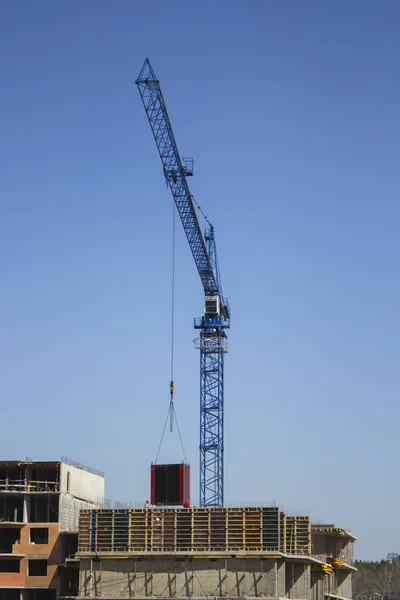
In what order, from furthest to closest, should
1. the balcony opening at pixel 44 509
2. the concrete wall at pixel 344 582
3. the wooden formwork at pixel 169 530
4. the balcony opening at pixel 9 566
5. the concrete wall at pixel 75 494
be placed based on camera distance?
the concrete wall at pixel 344 582
the balcony opening at pixel 44 509
the concrete wall at pixel 75 494
the balcony opening at pixel 9 566
the wooden formwork at pixel 169 530

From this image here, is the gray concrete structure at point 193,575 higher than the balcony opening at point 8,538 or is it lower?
lower

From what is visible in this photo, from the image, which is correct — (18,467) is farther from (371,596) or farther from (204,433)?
(371,596)

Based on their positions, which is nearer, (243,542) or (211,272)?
(243,542)

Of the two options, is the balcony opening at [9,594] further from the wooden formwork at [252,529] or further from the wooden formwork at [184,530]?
the wooden formwork at [252,529]

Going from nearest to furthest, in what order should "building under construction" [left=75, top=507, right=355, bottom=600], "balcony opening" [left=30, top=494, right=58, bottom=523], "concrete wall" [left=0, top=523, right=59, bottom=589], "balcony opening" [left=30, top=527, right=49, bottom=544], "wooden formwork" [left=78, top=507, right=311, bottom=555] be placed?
"building under construction" [left=75, top=507, right=355, bottom=600]
"wooden formwork" [left=78, top=507, right=311, bottom=555]
"concrete wall" [left=0, top=523, right=59, bottom=589]
"balcony opening" [left=30, top=527, right=49, bottom=544]
"balcony opening" [left=30, top=494, right=58, bottom=523]

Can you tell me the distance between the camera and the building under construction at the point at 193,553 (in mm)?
84750

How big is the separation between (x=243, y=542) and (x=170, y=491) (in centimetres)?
1353

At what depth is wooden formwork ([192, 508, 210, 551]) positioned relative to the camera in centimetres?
8638

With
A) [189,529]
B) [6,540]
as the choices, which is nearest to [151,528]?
[189,529]

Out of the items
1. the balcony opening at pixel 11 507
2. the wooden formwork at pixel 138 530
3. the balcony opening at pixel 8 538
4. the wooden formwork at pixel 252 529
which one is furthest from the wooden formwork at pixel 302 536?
the balcony opening at pixel 11 507

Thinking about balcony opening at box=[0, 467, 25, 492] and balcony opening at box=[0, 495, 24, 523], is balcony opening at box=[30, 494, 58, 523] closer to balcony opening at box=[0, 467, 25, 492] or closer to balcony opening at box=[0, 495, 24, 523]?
balcony opening at box=[0, 495, 24, 523]

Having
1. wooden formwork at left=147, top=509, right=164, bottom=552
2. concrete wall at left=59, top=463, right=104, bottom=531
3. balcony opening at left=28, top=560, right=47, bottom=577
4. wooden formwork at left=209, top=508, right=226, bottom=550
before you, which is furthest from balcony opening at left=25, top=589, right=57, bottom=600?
wooden formwork at left=209, top=508, right=226, bottom=550

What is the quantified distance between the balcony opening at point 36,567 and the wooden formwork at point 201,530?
49.3 ft

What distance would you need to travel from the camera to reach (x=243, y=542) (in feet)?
282
